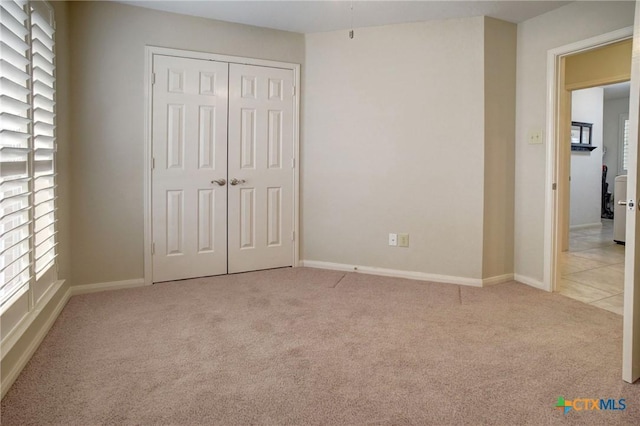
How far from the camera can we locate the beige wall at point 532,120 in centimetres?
319

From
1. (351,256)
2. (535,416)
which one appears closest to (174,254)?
(351,256)

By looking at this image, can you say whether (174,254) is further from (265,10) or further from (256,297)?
(265,10)

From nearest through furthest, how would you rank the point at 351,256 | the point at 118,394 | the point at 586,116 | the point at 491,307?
the point at 118,394 < the point at 491,307 < the point at 351,256 < the point at 586,116

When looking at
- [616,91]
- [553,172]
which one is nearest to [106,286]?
[553,172]

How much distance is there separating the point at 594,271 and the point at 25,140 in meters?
4.78

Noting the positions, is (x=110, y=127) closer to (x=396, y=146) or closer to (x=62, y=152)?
(x=62, y=152)

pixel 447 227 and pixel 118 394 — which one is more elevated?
pixel 447 227

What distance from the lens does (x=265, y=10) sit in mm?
3342

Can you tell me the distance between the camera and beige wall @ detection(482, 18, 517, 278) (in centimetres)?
341

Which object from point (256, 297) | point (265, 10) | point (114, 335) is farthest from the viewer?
point (265, 10)

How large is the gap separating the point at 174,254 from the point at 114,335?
4.04ft

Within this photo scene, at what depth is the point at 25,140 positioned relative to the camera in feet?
6.98

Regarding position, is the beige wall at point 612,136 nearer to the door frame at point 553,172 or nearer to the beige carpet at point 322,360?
the door frame at point 553,172

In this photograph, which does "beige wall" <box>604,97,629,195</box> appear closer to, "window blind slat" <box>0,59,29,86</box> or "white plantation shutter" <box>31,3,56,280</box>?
"white plantation shutter" <box>31,3,56,280</box>
